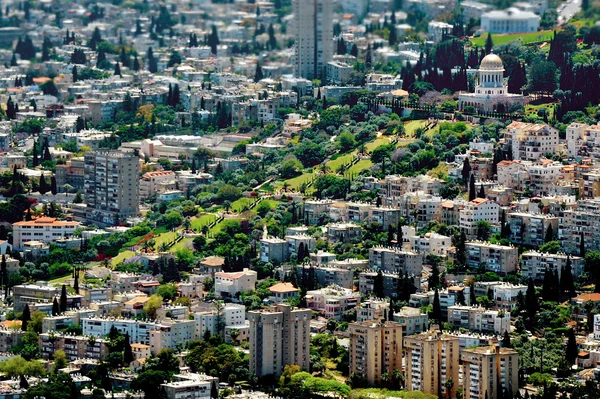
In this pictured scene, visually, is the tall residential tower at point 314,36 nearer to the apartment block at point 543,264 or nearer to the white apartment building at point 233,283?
the white apartment building at point 233,283

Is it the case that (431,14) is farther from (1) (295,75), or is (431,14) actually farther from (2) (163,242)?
(2) (163,242)

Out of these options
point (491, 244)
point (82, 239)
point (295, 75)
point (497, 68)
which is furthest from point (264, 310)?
point (295, 75)

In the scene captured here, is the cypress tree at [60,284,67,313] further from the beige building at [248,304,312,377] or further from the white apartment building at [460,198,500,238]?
the white apartment building at [460,198,500,238]

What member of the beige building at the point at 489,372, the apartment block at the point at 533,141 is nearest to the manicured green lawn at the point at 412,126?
the apartment block at the point at 533,141

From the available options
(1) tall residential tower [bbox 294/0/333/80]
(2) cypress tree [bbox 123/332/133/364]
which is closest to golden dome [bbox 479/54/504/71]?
(1) tall residential tower [bbox 294/0/333/80]

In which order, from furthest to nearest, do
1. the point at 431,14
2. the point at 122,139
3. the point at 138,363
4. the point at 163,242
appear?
the point at 431,14 → the point at 122,139 → the point at 163,242 → the point at 138,363

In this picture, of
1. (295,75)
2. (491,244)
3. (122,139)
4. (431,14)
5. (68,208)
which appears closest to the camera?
(491,244)

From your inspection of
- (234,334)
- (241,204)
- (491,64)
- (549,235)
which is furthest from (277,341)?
(491,64)
